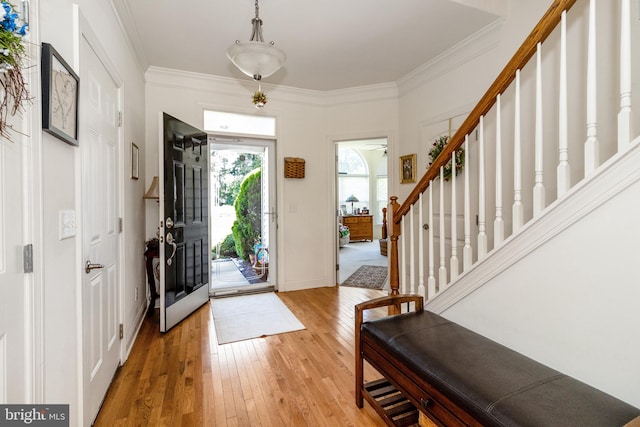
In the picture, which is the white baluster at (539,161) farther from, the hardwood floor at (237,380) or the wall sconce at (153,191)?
the wall sconce at (153,191)

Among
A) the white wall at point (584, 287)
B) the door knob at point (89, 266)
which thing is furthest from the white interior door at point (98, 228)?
the white wall at point (584, 287)

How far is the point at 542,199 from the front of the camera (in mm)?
1419

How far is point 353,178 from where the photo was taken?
31.3 ft

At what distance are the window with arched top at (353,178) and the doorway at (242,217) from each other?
18.0 feet

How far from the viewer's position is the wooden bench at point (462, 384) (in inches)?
38.6

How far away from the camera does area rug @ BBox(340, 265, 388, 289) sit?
14.3ft

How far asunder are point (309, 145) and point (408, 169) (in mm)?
1379

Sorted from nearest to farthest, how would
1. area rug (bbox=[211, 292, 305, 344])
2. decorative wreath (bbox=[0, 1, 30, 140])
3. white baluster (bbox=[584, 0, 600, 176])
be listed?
1. decorative wreath (bbox=[0, 1, 30, 140])
2. white baluster (bbox=[584, 0, 600, 176])
3. area rug (bbox=[211, 292, 305, 344])

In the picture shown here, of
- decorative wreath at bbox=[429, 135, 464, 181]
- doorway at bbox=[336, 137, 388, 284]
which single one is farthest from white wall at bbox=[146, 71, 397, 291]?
doorway at bbox=[336, 137, 388, 284]

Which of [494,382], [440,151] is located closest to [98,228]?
[494,382]

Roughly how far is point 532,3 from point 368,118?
2.02m

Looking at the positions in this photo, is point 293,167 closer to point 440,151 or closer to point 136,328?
point 440,151

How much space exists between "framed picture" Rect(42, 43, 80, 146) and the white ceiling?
1273 mm

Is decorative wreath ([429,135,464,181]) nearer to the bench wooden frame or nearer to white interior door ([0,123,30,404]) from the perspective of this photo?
the bench wooden frame
